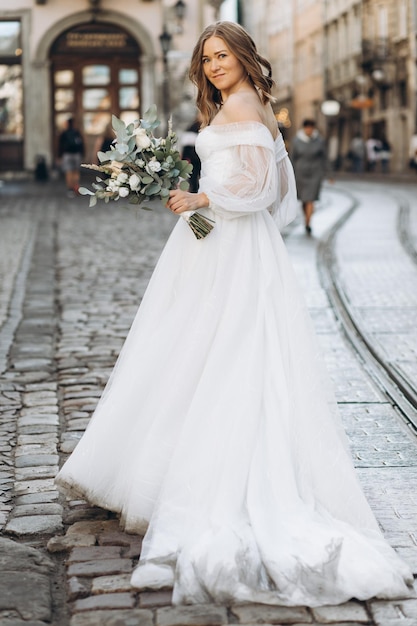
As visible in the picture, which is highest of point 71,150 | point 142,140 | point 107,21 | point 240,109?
point 107,21

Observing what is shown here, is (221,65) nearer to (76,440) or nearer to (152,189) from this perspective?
(152,189)

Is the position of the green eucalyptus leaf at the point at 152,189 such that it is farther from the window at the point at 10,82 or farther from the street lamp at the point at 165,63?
the window at the point at 10,82

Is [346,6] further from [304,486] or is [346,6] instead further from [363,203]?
[304,486]

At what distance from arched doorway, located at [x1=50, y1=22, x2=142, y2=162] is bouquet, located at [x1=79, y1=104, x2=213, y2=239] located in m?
28.4

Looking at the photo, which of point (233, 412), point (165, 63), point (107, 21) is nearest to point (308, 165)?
point (233, 412)

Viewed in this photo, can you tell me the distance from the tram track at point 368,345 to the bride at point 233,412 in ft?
6.06

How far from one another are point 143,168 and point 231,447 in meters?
0.96

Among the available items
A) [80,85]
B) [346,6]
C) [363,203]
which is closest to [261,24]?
[346,6]

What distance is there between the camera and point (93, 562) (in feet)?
12.5

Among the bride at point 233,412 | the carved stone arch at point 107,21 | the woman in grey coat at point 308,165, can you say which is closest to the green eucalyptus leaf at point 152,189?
the bride at point 233,412

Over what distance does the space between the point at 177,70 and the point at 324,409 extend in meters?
27.6

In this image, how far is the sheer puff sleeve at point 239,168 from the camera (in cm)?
400

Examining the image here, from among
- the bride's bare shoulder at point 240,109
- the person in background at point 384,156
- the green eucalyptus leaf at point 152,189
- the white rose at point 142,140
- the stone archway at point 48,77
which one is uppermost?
the stone archway at point 48,77

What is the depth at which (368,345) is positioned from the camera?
7.93 m
